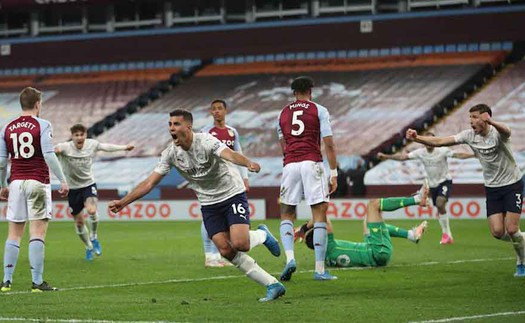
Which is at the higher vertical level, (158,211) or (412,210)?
(412,210)

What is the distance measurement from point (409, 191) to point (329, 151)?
22.2 metres

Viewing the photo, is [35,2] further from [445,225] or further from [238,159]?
[238,159]

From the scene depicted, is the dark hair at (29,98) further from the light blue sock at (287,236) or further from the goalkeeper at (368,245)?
the goalkeeper at (368,245)

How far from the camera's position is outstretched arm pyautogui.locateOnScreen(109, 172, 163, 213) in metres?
11.2

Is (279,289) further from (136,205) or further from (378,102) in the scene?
(378,102)

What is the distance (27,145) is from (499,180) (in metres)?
6.38

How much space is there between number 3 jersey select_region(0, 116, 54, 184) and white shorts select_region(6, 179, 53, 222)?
0.10 metres

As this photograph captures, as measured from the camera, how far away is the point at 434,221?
3197 centimetres

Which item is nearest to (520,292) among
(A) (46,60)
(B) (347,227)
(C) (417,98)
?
(B) (347,227)

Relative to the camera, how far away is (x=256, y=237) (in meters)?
12.8

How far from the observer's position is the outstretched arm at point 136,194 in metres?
11.2

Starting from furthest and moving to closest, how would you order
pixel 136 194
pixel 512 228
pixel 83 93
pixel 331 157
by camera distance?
pixel 83 93 < pixel 512 228 < pixel 331 157 < pixel 136 194

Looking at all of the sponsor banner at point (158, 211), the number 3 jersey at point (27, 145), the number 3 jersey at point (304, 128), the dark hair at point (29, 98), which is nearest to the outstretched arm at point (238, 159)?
the number 3 jersey at point (27, 145)

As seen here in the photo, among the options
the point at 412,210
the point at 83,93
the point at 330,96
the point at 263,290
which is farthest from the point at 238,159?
the point at 83,93
